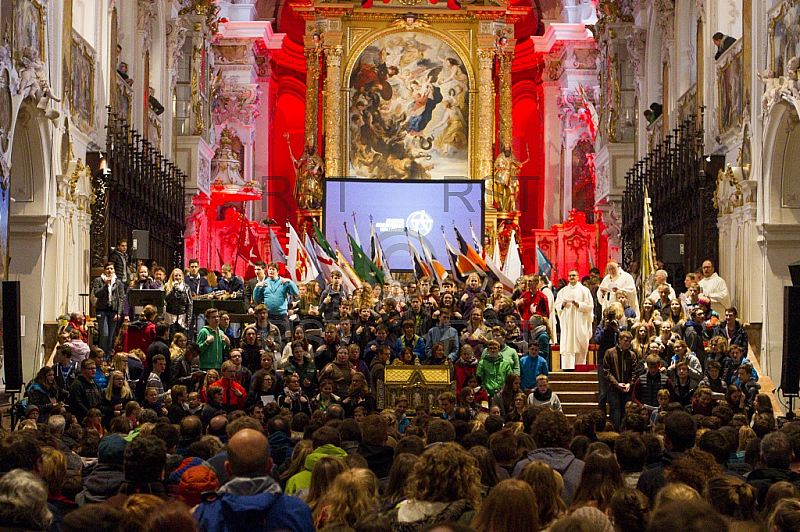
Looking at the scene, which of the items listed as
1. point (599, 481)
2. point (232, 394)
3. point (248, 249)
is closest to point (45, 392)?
point (232, 394)

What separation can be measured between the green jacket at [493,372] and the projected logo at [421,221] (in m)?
18.4

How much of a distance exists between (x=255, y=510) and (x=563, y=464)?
271cm

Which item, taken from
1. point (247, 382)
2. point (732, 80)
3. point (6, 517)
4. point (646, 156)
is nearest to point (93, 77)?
point (247, 382)

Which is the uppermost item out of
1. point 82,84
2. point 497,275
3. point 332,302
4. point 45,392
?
point 82,84

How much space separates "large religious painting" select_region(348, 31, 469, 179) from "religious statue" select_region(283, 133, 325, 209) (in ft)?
4.27

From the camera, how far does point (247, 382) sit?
48.3 feet

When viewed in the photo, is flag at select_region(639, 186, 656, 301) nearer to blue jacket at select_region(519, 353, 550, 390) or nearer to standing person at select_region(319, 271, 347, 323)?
standing person at select_region(319, 271, 347, 323)

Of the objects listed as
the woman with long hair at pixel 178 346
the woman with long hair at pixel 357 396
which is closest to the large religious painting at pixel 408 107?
the woman with long hair at pixel 178 346

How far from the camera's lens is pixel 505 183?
3494 centimetres

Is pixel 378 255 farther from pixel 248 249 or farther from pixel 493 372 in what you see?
pixel 493 372

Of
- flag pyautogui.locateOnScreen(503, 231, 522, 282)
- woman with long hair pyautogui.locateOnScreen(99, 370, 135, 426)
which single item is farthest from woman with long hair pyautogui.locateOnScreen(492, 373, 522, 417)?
flag pyautogui.locateOnScreen(503, 231, 522, 282)

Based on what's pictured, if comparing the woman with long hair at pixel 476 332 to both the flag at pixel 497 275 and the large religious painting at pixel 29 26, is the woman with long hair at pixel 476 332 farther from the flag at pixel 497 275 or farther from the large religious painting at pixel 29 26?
the large religious painting at pixel 29 26

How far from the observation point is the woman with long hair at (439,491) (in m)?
5.43

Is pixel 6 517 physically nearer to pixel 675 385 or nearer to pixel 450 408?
pixel 450 408
